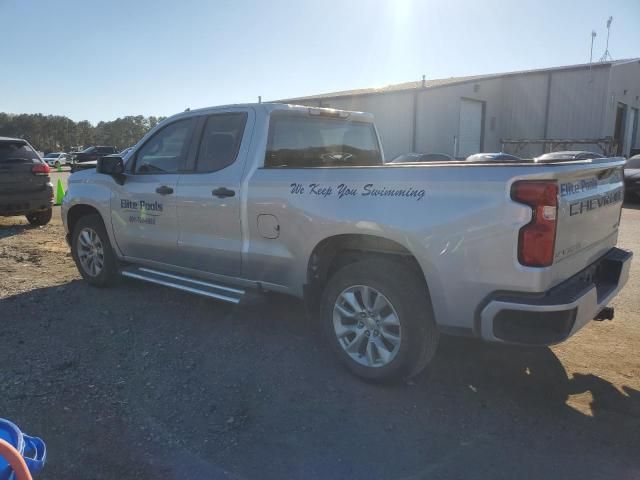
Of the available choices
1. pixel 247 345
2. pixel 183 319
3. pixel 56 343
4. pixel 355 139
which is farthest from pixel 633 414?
pixel 56 343

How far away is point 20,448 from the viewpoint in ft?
5.92

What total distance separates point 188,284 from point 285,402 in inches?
68.6

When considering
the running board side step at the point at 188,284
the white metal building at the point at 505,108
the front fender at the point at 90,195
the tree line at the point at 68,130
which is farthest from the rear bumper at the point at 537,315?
the tree line at the point at 68,130

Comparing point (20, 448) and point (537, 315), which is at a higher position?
point (537, 315)

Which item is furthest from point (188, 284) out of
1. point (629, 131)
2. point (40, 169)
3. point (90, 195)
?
point (629, 131)

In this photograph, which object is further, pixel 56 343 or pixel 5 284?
pixel 5 284

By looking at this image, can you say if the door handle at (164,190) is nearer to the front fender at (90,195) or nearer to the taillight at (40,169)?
the front fender at (90,195)

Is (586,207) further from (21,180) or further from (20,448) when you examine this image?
(21,180)

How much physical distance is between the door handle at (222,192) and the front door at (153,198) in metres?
0.58

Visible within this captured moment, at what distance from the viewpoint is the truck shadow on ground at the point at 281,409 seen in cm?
279

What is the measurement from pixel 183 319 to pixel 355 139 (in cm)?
245

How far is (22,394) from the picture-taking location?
137 inches

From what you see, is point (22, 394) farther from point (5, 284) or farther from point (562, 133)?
point (562, 133)

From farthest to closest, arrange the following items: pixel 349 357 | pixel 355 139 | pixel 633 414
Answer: pixel 355 139
pixel 349 357
pixel 633 414
